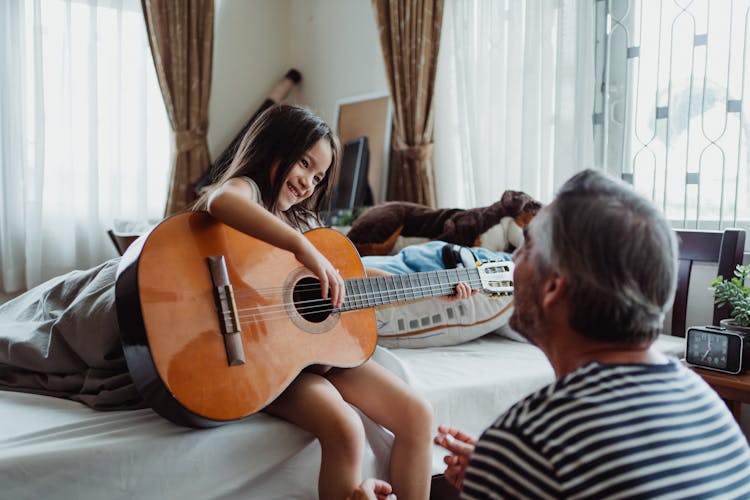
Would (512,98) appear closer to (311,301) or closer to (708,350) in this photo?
(708,350)

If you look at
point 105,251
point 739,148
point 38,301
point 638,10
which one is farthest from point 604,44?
point 105,251

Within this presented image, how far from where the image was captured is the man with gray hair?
592 mm

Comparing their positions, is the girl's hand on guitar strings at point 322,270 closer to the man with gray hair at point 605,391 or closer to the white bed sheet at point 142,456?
the white bed sheet at point 142,456

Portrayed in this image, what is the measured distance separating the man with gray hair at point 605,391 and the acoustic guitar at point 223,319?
0.58 m

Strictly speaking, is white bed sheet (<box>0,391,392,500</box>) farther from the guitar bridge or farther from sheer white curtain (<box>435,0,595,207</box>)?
sheer white curtain (<box>435,0,595,207</box>)

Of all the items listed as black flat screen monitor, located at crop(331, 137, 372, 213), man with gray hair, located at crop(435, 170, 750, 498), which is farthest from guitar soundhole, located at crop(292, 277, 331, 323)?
black flat screen monitor, located at crop(331, 137, 372, 213)

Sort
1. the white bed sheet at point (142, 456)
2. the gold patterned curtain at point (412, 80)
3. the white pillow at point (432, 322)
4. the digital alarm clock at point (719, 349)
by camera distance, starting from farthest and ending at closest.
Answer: the gold patterned curtain at point (412, 80) < the white pillow at point (432, 322) < the digital alarm clock at point (719, 349) < the white bed sheet at point (142, 456)

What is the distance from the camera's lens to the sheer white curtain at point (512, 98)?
2.38m

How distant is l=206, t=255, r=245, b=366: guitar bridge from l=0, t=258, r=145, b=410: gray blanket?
24cm

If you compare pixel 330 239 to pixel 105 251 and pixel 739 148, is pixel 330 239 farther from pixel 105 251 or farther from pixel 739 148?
pixel 105 251

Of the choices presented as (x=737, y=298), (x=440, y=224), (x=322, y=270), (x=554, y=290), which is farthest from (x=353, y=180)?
(x=554, y=290)

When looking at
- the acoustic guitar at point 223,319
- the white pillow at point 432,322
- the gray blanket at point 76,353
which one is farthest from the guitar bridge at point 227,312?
the white pillow at point 432,322

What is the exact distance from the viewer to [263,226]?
1.18 m

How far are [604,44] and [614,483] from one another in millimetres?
2091
